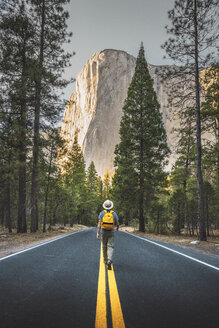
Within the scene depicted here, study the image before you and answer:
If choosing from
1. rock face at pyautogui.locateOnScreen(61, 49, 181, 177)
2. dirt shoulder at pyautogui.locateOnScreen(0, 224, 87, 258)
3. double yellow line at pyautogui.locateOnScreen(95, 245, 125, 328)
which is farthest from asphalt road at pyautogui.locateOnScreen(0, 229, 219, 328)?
rock face at pyautogui.locateOnScreen(61, 49, 181, 177)

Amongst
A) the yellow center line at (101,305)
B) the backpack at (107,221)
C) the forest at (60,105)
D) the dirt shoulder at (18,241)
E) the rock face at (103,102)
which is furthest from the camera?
the rock face at (103,102)

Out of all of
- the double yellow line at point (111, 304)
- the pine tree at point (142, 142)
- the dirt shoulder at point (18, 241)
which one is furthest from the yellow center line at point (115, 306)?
the pine tree at point (142, 142)

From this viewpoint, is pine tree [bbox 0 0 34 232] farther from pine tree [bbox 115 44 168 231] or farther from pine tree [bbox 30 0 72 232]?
pine tree [bbox 115 44 168 231]

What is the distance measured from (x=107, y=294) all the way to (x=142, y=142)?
16617 mm

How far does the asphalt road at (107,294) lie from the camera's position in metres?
2.48

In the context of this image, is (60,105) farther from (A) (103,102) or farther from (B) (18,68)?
(A) (103,102)

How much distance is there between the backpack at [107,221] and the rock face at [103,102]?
82.1 m

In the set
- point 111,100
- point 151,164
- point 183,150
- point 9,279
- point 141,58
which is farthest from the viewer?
point 111,100

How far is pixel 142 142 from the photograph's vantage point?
62.5 feet

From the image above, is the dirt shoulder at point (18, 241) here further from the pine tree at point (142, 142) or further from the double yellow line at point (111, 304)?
the pine tree at point (142, 142)

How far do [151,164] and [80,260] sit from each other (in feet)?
45.0

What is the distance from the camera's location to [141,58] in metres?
20.2

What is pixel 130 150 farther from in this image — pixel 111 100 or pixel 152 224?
pixel 111 100

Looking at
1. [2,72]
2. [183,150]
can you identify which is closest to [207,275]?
[2,72]
